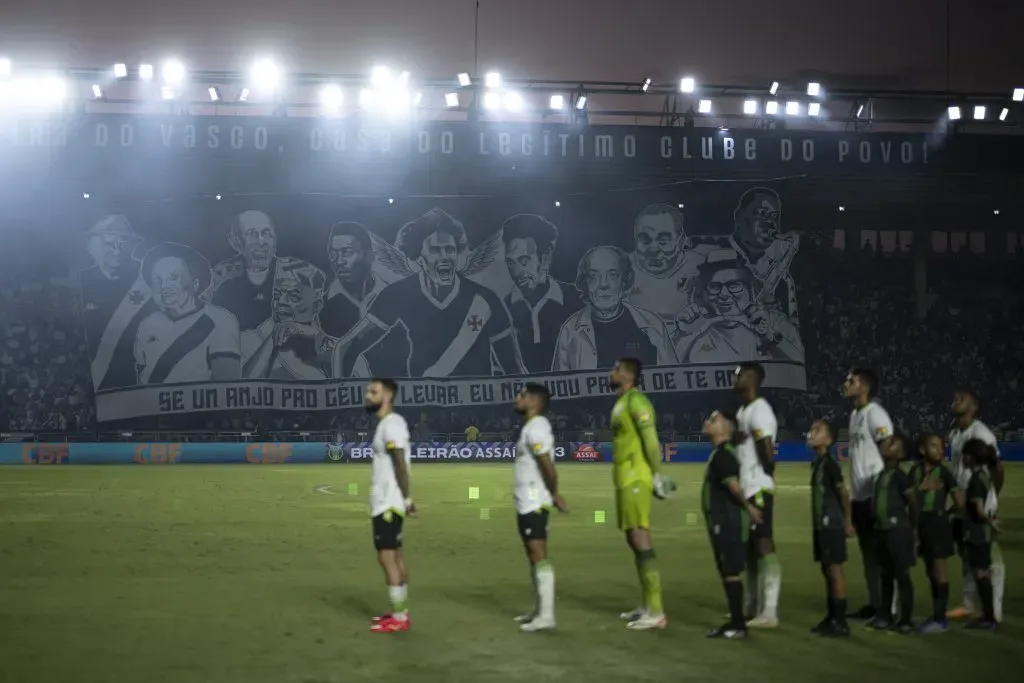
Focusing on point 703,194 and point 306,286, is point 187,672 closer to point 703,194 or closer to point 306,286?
point 306,286

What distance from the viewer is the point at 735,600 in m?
10.8

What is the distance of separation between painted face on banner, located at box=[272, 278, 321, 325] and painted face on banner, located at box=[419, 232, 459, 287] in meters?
4.70

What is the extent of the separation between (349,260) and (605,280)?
35.4 ft

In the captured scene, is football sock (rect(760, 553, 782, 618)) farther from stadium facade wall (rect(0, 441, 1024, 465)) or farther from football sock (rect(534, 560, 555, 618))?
stadium facade wall (rect(0, 441, 1024, 465))

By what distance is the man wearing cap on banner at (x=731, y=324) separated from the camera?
5350 centimetres

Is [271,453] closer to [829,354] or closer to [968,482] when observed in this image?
[829,354]

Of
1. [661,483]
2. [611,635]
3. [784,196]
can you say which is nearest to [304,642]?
[611,635]

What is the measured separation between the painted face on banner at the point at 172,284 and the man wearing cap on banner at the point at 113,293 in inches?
20.2

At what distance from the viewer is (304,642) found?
426 inches

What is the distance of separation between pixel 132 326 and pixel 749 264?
25.9 m

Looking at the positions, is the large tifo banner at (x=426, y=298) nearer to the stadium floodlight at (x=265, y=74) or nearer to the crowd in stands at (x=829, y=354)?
the crowd in stands at (x=829, y=354)

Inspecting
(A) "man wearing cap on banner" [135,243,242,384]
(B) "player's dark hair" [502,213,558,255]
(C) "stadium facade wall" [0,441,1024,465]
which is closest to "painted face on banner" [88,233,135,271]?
(A) "man wearing cap on banner" [135,243,242,384]

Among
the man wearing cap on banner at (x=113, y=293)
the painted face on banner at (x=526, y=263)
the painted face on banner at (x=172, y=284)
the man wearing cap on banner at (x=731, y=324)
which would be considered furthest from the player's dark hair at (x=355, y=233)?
the man wearing cap on banner at (x=731, y=324)

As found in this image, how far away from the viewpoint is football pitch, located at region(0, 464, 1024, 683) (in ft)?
31.9
